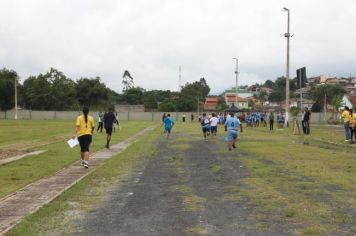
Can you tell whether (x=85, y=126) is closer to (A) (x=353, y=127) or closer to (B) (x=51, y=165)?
(B) (x=51, y=165)

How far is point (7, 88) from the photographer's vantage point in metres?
101

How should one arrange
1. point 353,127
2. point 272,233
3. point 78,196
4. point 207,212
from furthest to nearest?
point 353,127 → point 78,196 → point 207,212 → point 272,233

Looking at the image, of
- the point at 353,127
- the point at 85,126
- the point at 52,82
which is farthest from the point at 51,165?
the point at 52,82

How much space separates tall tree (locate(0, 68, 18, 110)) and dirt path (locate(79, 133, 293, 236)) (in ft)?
297

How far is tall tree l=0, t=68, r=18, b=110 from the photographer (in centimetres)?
9966

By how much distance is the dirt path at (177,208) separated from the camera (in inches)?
286

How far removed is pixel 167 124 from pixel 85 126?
18287 mm

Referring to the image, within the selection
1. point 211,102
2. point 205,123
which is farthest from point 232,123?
point 211,102

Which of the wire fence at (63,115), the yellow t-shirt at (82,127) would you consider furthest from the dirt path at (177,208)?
the wire fence at (63,115)

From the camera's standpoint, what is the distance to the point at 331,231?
23.2ft

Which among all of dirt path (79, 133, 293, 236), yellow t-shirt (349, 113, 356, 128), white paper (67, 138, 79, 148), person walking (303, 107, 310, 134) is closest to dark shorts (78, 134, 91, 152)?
white paper (67, 138, 79, 148)

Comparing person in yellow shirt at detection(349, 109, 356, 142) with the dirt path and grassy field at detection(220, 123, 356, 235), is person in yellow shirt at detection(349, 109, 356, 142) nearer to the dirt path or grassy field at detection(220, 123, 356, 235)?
grassy field at detection(220, 123, 356, 235)

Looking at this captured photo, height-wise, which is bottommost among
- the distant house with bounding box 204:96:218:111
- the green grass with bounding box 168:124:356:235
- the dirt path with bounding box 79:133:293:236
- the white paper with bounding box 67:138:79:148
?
the dirt path with bounding box 79:133:293:236

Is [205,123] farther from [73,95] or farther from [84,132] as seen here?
[73,95]
